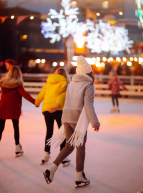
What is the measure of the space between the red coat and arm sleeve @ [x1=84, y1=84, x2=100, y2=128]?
1493 mm

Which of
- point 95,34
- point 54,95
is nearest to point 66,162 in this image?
→ point 54,95

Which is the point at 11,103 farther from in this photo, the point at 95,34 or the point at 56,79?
the point at 95,34

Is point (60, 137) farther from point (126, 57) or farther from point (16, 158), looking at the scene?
point (126, 57)

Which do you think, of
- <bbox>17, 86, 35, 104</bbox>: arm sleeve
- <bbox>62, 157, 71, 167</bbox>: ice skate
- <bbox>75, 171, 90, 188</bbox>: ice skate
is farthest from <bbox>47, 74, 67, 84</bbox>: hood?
<bbox>75, 171, 90, 188</bbox>: ice skate

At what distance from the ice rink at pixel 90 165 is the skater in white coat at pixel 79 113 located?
0.64 feet

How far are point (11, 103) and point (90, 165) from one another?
152 centimetres

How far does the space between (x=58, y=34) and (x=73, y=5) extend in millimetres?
2516

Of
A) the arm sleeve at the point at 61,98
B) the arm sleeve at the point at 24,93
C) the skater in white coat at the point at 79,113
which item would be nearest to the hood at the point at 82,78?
the skater in white coat at the point at 79,113

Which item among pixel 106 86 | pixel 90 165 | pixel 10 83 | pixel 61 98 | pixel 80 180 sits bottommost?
pixel 90 165

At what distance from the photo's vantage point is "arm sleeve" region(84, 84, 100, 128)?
3033mm

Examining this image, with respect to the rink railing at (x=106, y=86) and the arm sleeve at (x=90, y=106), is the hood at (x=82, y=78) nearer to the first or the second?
the arm sleeve at (x=90, y=106)

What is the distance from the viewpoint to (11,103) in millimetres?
4273

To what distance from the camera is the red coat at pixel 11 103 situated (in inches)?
167

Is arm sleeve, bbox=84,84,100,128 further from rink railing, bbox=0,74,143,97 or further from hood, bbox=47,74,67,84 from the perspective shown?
rink railing, bbox=0,74,143,97
